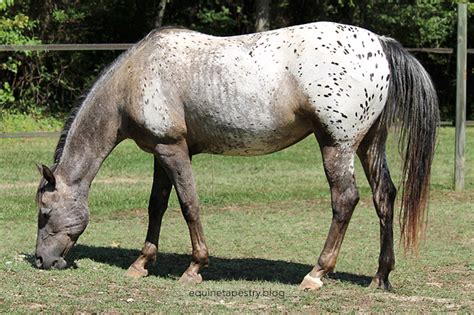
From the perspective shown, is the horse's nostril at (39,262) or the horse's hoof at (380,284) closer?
the horse's hoof at (380,284)

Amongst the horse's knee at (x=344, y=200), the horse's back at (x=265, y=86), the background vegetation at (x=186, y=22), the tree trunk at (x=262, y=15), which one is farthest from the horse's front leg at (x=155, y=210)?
the tree trunk at (x=262, y=15)

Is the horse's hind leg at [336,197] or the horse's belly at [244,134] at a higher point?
the horse's belly at [244,134]

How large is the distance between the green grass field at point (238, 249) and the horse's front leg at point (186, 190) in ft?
0.49

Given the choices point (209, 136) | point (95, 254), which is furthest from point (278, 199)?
point (209, 136)

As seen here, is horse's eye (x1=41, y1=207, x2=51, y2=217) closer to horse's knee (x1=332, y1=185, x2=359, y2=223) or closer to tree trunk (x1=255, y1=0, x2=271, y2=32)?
Answer: horse's knee (x1=332, y1=185, x2=359, y2=223)

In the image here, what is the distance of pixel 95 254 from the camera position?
26.1 feet

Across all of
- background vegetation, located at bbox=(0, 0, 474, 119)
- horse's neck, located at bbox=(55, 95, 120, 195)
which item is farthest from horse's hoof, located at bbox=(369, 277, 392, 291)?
background vegetation, located at bbox=(0, 0, 474, 119)

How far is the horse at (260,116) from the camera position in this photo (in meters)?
6.57

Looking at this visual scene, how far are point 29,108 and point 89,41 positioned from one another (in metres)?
4.63

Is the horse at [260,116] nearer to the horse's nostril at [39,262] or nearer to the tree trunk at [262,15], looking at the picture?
the horse's nostril at [39,262]

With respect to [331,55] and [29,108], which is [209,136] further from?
[29,108]

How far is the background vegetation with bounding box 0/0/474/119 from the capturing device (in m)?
19.7

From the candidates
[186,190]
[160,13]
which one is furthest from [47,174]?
[160,13]

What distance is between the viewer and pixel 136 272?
283 inches
